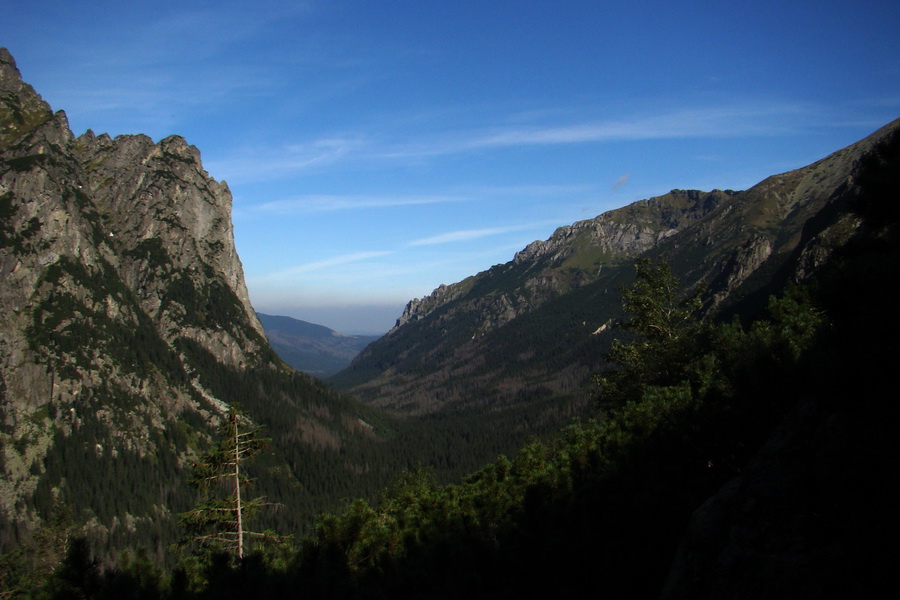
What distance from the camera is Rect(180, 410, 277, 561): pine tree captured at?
1011 inches

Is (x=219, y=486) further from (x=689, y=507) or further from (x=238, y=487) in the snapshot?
(x=689, y=507)

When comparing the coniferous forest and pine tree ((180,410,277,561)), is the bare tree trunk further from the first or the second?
the coniferous forest

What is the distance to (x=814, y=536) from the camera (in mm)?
7422

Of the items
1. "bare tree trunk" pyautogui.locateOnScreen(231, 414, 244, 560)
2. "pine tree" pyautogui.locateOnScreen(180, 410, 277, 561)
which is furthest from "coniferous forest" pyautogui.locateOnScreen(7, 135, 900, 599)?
"pine tree" pyautogui.locateOnScreen(180, 410, 277, 561)

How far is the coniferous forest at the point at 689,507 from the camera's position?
7.46 metres

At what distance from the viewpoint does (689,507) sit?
1226 cm

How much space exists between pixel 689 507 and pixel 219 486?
23.3m

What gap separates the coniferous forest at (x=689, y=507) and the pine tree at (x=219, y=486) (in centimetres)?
345

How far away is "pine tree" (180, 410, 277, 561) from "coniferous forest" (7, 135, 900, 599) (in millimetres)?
3446

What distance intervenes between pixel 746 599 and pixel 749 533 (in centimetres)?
117

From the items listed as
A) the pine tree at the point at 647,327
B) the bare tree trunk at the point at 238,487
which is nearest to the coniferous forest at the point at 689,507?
the bare tree trunk at the point at 238,487

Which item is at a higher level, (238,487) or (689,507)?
(689,507)

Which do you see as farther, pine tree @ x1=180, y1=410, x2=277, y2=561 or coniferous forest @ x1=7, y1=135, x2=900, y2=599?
pine tree @ x1=180, y1=410, x2=277, y2=561

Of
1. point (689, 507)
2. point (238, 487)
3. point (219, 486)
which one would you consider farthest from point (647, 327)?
point (219, 486)
